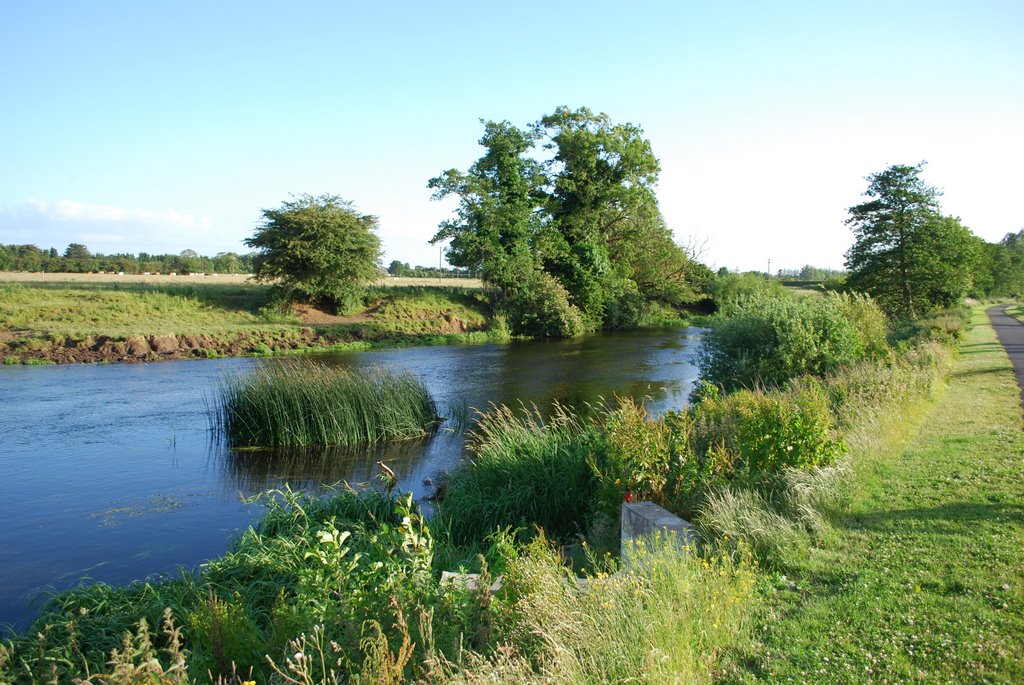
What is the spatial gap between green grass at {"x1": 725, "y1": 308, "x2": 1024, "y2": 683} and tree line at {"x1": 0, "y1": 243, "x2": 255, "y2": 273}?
76.4 metres

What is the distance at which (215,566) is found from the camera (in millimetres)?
7586

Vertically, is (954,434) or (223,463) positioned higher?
(954,434)

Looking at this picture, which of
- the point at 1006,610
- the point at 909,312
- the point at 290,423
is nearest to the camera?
the point at 1006,610

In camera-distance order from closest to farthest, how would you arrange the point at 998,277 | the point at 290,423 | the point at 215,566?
the point at 215,566, the point at 290,423, the point at 998,277

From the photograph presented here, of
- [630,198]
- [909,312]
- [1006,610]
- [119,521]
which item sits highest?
[630,198]

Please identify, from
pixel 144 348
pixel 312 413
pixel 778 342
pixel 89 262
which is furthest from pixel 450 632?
pixel 89 262

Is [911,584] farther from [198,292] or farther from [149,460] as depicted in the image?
[198,292]

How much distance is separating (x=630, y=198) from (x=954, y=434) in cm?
3814

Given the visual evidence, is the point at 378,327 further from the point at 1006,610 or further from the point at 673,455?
the point at 1006,610

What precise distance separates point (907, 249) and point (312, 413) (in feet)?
106

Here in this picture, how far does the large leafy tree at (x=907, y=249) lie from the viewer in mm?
34219

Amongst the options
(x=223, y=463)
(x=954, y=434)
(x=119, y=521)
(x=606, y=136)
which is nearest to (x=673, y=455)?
(x=954, y=434)

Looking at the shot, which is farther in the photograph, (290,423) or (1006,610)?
(290,423)

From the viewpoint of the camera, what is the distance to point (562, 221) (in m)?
46.9
